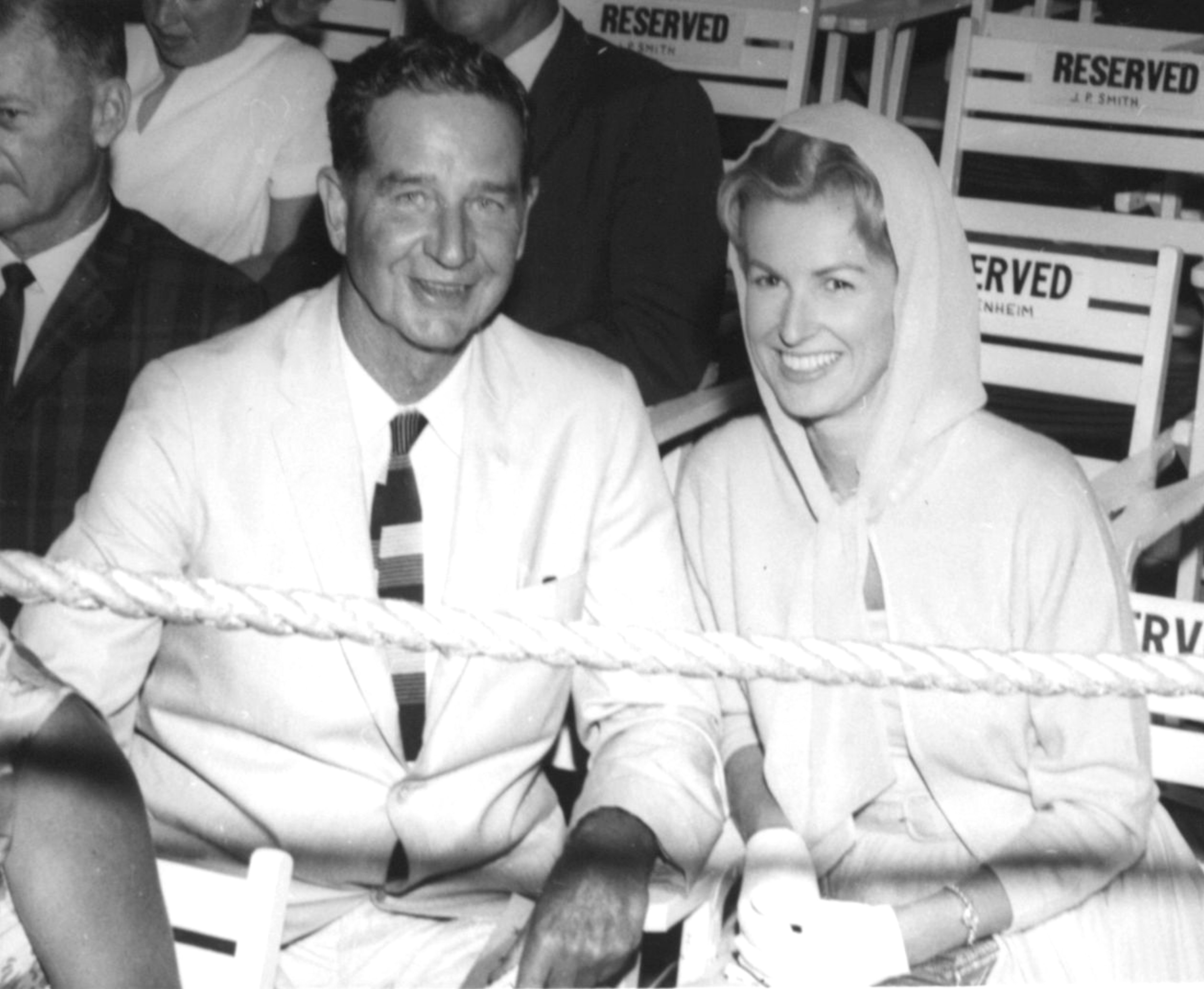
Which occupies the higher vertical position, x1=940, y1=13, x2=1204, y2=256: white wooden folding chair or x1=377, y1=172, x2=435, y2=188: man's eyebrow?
x1=940, y1=13, x2=1204, y2=256: white wooden folding chair

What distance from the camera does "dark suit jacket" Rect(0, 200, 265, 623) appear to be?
61.9 inches

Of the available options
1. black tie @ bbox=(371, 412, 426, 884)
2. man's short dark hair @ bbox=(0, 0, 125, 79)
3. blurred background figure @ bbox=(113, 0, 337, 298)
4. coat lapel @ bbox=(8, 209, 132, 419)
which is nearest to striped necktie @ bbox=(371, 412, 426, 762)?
black tie @ bbox=(371, 412, 426, 884)

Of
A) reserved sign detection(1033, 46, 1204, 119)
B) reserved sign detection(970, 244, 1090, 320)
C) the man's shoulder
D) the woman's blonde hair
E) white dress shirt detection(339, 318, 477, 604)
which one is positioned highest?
reserved sign detection(1033, 46, 1204, 119)

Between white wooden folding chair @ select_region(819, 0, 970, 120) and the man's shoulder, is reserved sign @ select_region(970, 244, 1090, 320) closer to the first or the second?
white wooden folding chair @ select_region(819, 0, 970, 120)

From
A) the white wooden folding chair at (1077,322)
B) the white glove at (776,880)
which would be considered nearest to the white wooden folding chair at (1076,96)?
the white wooden folding chair at (1077,322)

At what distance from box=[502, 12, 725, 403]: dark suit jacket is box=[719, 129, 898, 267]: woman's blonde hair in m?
0.56

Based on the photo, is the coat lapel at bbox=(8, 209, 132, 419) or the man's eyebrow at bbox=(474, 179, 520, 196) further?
the coat lapel at bbox=(8, 209, 132, 419)

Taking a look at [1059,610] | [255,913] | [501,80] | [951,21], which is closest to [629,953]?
[255,913]

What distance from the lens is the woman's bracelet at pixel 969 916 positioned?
3.92 ft

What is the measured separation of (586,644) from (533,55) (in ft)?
4.55

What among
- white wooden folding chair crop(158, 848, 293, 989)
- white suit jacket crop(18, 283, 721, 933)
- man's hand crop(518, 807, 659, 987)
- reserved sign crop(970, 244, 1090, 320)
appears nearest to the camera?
white wooden folding chair crop(158, 848, 293, 989)

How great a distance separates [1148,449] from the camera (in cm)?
186

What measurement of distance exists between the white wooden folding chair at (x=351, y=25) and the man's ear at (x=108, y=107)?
3.76 ft

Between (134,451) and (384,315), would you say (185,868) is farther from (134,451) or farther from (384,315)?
(384,315)
